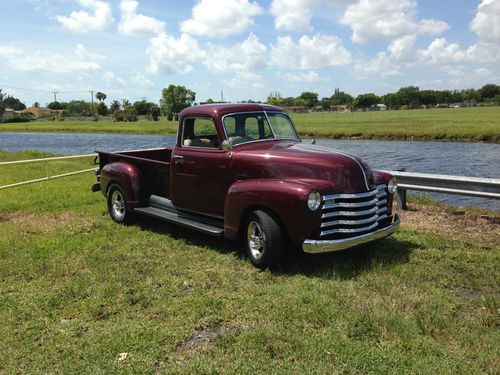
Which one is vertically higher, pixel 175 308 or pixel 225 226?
pixel 225 226

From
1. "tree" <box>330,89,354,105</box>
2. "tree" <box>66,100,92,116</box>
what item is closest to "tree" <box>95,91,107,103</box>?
"tree" <box>66,100,92,116</box>

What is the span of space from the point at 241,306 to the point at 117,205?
449 centimetres

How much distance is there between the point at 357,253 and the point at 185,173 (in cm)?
268

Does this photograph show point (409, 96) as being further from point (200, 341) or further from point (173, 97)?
point (200, 341)

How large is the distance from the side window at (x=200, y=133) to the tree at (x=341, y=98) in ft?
556

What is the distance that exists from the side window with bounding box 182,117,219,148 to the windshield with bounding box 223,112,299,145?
0.25 m

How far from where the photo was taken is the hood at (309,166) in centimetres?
566

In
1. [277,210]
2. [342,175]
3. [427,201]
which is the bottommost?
[427,201]

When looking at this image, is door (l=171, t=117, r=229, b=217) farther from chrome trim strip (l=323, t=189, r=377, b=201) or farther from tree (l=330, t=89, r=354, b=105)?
tree (l=330, t=89, r=354, b=105)

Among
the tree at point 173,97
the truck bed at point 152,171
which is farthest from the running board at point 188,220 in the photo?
the tree at point 173,97

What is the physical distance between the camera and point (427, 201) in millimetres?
10641

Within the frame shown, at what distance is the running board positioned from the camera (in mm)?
6590

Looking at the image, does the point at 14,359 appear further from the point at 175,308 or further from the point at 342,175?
the point at 342,175

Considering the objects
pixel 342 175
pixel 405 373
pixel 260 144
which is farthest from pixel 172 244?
pixel 405 373
